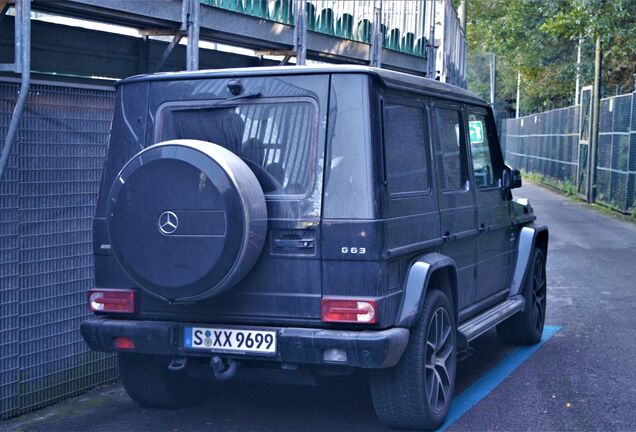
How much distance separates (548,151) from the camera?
41.8m

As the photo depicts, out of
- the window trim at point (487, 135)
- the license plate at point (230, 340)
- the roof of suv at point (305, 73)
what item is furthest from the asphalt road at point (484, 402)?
the roof of suv at point (305, 73)

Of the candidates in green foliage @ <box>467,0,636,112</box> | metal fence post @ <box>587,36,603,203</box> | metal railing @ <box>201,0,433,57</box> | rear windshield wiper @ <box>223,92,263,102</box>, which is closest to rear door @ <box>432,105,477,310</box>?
rear windshield wiper @ <box>223,92,263,102</box>

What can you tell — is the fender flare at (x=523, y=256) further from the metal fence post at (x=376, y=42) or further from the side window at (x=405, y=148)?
the metal fence post at (x=376, y=42)

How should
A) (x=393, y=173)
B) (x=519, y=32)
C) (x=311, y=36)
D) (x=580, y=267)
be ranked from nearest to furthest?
(x=393, y=173)
(x=311, y=36)
(x=580, y=267)
(x=519, y=32)

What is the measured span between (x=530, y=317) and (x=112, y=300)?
13.6ft

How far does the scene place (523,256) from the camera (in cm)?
891

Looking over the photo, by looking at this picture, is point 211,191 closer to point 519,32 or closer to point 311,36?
point 311,36

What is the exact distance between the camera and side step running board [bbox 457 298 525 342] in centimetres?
709

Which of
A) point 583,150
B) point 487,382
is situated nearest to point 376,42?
point 487,382

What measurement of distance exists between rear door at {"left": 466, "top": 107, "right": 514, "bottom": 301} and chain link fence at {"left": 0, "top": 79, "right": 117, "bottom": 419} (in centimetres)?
278

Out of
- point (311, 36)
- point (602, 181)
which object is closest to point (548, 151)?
point (602, 181)

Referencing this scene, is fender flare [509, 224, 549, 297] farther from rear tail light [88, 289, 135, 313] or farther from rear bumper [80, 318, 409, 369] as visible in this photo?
rear tail light [88, 289, 135, 313]

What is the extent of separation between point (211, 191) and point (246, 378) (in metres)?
1.21

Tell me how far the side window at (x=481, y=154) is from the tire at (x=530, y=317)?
3.55ft
